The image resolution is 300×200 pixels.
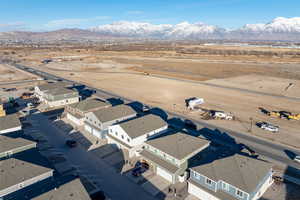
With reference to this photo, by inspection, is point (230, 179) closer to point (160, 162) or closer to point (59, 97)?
point (160, 162)

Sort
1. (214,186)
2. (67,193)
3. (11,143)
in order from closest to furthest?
(67,193)
(214,186)
(11,143)

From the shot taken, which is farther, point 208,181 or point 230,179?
point 208,181

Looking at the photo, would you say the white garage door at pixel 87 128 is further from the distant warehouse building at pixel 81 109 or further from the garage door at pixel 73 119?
the garage door at pixel 73 119

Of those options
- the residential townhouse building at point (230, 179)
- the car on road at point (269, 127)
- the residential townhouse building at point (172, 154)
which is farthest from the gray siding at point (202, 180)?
the car on road at point (269, 127)

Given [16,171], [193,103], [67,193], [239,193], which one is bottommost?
[239,193]

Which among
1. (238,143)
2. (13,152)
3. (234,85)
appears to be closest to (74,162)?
(13,152)

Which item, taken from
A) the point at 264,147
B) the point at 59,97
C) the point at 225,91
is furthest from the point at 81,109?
the point at 225,91

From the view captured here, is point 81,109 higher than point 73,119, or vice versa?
point 81,109
